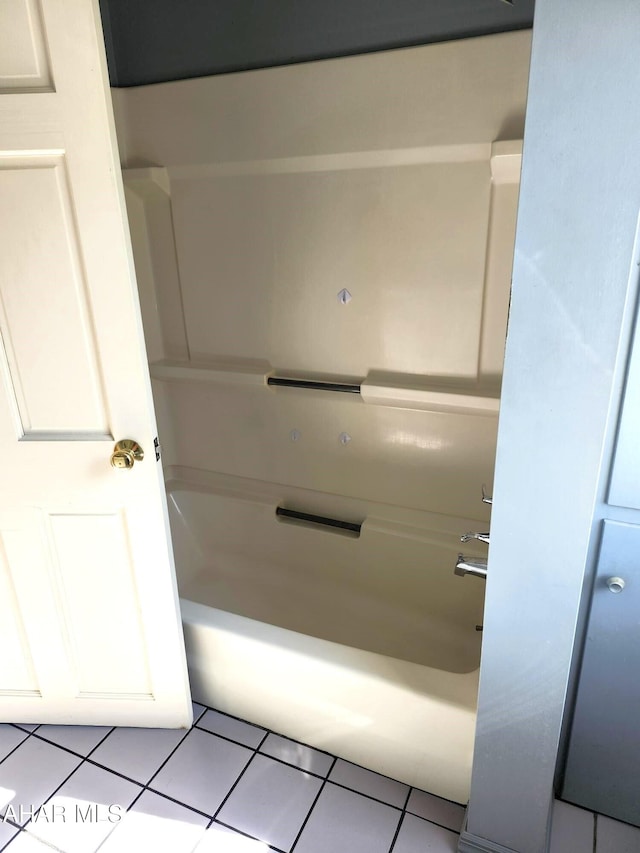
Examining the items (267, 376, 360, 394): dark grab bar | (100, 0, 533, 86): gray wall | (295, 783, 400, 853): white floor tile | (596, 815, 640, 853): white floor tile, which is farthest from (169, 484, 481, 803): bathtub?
(100, 0, 533, 86): gray wall

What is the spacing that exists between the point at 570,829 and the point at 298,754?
2.46ft

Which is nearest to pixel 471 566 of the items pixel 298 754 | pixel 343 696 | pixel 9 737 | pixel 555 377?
pixel 555 377

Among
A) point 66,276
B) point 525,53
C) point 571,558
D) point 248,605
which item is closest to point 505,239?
point 525,53

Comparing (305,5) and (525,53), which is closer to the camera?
(525,53)

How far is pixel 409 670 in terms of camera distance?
4.94ft

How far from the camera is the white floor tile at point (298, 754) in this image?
1638mm

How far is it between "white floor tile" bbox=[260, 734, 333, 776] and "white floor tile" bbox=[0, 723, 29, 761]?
769 mm

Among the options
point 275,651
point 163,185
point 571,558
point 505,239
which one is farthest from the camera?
point 163,185

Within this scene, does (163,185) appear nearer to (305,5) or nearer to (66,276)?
(305,5)

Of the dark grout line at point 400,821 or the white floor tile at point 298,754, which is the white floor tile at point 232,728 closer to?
the white floor tile at point 298,754

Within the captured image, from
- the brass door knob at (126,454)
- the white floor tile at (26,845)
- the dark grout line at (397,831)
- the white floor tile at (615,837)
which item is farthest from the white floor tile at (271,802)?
the brass door knob at (126,454)

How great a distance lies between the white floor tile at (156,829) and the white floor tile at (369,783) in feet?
1.26

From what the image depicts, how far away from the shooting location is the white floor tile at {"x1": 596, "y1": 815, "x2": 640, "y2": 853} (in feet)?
4.56

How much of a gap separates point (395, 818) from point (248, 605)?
967mm
